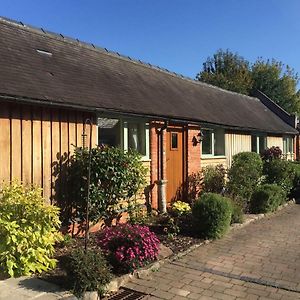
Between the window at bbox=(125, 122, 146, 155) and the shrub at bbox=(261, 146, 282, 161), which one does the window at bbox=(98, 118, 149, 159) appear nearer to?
the window at bbox=(125, 122, 146, 155)

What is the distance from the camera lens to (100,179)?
7.82 meters

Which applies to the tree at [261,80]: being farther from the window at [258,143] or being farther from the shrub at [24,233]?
the shrub at [24,233]

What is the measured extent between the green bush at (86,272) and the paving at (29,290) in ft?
0.60

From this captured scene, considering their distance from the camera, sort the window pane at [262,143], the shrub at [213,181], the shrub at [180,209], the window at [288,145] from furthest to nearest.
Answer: the window at [288,145]
the window pane at [262,143]
the shrub at [213,181]
the shrub at [180,209]

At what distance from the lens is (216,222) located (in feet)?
27.0

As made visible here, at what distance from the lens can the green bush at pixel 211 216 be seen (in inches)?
324

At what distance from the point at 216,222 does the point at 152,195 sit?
265 centimetres

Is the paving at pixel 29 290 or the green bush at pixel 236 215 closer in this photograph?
the paving at pixel 29 290

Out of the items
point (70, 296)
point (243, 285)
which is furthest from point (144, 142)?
point (70, 296)

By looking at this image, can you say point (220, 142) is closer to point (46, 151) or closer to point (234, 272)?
point (46, 151)

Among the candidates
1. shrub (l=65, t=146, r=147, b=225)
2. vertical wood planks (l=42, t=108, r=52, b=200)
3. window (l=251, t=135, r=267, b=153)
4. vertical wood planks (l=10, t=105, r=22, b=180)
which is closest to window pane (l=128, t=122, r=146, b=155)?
shrub (l=65, t=146, r=147, b=225)

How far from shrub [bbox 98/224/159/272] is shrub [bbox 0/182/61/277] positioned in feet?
2.82

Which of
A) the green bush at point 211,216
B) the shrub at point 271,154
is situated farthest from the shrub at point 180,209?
the shrub at point 271,154

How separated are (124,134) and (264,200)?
456 cm
